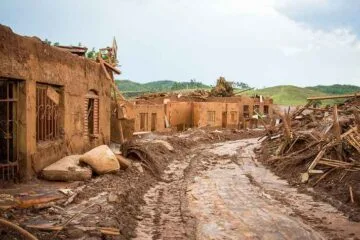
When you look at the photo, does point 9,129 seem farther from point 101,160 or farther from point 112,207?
point 112,207

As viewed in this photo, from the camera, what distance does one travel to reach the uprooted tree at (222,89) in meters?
49.2

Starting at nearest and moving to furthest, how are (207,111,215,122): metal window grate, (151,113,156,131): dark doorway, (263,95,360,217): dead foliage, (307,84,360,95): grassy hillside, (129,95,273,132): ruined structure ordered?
1. (263,95,360,217): dead foliage
2. (129,95,273,132): ruined structure
3. (151,113,156,131): dark doorway
4. (207,111,215,122): metal window grate
5. (307,84,360,95): grassy hillside

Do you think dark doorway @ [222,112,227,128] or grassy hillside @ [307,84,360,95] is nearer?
dark doorway @ [222,112,227,128]

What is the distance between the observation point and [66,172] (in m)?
11.1

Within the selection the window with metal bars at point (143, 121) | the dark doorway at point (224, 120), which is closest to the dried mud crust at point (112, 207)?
the window with metal bars at point (143, 121)

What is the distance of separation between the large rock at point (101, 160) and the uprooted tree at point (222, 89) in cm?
3713

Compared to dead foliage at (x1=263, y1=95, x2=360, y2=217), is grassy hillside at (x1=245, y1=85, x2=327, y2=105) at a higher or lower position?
higher

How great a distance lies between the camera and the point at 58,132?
13.1 meters

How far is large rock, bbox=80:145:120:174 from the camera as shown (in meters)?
11.8

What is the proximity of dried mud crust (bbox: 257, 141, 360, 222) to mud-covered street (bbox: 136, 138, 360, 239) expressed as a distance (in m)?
0.29

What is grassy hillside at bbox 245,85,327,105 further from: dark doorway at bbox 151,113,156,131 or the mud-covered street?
the mud-covered street

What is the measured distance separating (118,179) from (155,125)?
16.0 m

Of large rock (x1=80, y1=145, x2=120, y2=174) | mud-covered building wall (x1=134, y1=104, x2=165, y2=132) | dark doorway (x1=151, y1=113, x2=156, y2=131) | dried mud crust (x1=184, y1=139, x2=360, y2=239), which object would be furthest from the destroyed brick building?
dark doorway (x1=151, y1=113, x2=156, y2=131)

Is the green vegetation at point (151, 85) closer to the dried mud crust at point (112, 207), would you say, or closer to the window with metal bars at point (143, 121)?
the window with metal bars at point (143, 121)
